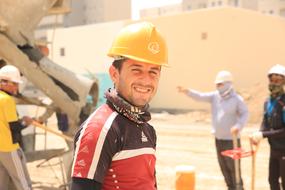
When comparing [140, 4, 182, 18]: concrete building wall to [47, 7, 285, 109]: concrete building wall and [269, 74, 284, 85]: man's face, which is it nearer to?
[47, 7, 285, 109]: concrete building wall

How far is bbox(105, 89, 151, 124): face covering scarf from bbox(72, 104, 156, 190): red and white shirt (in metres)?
0.02

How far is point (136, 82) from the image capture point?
6.13ft

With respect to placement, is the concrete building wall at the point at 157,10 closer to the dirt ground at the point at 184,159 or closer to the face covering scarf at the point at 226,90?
the dirt ground at the point at 184,159

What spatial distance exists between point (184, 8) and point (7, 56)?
175 feet

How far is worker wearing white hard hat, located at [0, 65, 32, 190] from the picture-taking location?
15.4 ft

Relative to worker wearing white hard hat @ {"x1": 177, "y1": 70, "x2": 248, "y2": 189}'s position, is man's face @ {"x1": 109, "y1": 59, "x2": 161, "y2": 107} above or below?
above

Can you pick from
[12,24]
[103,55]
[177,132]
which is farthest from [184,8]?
[12,24]

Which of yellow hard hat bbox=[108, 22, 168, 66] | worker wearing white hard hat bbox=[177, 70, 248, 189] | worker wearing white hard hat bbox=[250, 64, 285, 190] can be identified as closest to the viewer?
yellow hard hat bbox=[108, 22, 168, 66]

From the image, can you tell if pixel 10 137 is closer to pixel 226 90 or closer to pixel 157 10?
pixel 226 90

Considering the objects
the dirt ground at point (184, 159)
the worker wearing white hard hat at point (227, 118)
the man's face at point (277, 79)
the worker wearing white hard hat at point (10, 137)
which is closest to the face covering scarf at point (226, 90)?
the worker wearing white hard hat at point (227, 118)

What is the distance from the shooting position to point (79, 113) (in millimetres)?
6266

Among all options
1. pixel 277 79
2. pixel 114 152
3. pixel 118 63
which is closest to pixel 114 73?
pixel 118 63

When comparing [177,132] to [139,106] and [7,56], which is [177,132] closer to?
[7,56]

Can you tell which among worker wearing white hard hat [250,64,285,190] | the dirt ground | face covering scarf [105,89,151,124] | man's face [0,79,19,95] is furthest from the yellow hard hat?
the dirt ground
